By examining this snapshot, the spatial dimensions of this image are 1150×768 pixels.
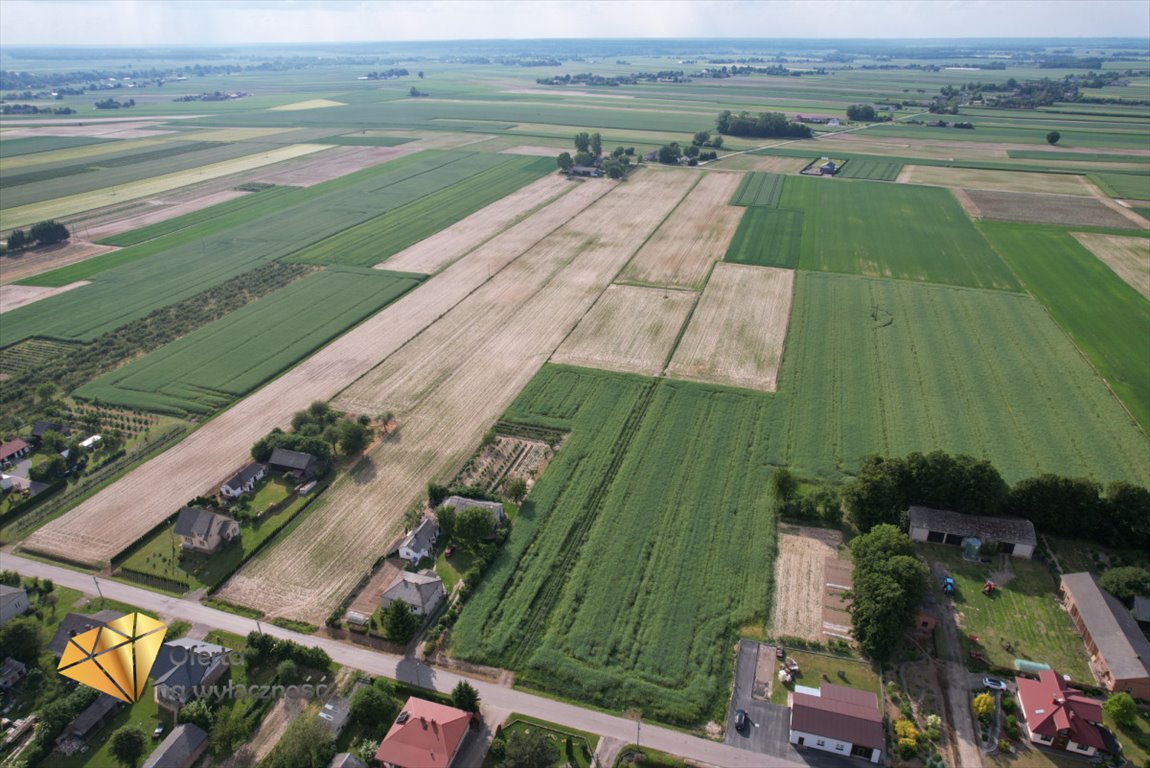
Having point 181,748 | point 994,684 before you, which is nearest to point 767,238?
point 994,684

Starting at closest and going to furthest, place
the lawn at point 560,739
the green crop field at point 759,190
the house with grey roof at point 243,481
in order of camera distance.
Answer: the lawn at point 560,739 < the house with grey roof at point 243,481 < the green crop field at point 759,190

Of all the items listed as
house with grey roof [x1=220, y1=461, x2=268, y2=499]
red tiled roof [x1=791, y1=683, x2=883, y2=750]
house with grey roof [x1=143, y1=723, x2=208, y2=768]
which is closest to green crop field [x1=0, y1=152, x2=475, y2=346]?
house with grey roof [x1=220, y1=461, x2=268, y2=499]

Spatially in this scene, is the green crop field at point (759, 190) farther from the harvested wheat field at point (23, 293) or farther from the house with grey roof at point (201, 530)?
the harvested wheat field at point (23, 293)

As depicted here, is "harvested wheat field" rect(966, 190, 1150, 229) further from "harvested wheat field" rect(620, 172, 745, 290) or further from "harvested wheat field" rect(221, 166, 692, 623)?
"harvested wheat field" rect(221, 166, 692, 623)

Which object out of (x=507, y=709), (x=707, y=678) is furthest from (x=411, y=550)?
(x=707, y=678)

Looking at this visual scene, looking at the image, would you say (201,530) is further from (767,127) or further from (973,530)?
(767,127)

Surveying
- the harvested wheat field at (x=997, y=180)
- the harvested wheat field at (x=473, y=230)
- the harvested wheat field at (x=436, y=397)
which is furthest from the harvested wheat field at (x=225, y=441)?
the harvested wheat field at (x=997, y=180)

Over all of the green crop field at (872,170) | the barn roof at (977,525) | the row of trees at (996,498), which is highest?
the green crop field at (872,170)
